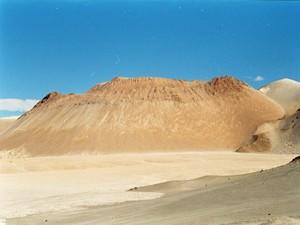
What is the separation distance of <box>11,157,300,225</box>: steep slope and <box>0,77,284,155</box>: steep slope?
246ft

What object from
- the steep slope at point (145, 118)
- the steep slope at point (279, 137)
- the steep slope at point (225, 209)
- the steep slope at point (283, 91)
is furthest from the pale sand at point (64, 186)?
the steep slope at point (283, 91)

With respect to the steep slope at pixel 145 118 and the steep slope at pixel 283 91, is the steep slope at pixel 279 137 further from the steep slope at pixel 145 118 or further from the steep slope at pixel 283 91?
the steep slope at pixel 283 91

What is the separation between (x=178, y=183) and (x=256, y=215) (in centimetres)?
1440

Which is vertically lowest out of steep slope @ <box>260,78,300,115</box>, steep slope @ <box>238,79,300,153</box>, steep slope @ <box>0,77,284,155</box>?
steep slope @ <box>238,79,300,153</box>

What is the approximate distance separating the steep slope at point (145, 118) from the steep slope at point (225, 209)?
246 ft

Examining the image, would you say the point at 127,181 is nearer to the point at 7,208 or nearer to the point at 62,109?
the point at 7,208

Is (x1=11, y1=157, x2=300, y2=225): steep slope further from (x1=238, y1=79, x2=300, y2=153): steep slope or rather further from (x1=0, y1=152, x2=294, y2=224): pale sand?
(x1=238, y1=79, x2=300, y2=153): steep slope

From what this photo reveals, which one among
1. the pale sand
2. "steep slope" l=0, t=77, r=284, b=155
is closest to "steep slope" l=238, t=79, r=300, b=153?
"steep slope" l=0, t=77, r=284, b=155

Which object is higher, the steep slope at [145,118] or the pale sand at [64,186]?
the steep slope at [145,118]

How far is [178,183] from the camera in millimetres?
26406

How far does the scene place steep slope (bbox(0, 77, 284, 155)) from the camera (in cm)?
9700

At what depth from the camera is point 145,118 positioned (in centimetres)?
10562

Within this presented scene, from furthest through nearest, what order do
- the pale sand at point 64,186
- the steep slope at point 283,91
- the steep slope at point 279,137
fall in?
the steep slope at point 283,91 < the steep slope at point 279,137 < the pale sand at point 64,186

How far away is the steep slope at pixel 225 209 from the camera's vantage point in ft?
39.5
